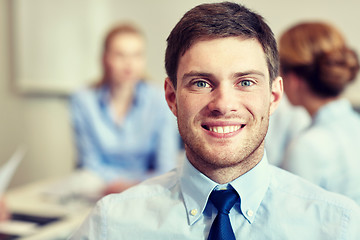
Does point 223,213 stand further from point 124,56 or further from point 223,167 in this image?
point 124,56

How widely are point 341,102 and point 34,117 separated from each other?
8.17 ft

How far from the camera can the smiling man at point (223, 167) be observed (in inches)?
29.9

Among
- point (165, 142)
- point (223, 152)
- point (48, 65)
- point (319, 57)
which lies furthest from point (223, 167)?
point (48, 65)

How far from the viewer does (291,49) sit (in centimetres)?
153

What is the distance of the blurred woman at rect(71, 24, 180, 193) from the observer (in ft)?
7.83

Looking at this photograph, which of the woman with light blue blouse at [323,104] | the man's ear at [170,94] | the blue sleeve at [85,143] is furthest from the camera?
the blue sleeve at [85,143]

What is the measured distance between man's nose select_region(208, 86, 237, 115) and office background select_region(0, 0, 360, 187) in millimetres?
2306

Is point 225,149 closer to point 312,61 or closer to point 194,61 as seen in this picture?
point 194,61

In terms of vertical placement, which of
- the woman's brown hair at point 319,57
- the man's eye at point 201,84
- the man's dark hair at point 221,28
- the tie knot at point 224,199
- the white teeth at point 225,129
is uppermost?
the man's dark hair at point 221,28

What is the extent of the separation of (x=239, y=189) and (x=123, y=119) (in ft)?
5.44

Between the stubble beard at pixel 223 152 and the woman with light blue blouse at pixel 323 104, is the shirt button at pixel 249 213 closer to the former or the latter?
the stubble beard at pixel 223 152

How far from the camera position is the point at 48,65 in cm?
339

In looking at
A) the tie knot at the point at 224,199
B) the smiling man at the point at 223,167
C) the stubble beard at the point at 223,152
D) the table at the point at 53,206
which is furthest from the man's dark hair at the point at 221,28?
the table at the point at 53,206

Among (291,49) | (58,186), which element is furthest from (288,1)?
(58,186)
